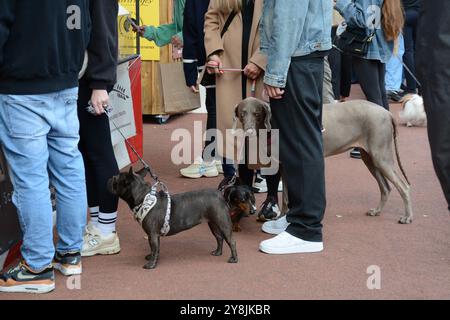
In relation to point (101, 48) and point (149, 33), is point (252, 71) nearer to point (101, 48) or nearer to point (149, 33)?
point (101, 48)

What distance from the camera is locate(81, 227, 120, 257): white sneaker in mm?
4996

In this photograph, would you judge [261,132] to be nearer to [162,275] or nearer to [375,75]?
[162,275]

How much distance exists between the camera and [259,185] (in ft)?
22.6

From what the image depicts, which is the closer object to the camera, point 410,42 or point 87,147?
point 87,147

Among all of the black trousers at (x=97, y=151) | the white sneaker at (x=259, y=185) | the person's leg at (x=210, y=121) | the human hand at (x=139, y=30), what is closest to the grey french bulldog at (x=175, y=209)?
the black trousers at (x=97, y=151)

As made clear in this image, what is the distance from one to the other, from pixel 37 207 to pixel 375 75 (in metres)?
4.30

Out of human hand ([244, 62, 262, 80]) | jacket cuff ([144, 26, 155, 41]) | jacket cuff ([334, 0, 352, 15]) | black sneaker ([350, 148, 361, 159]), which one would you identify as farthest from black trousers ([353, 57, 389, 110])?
human hand ([244, 62, 262, 80])

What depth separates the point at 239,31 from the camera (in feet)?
18.6

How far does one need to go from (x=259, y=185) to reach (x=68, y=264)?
2657 millimetres

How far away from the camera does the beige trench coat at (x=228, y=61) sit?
5.67 meters

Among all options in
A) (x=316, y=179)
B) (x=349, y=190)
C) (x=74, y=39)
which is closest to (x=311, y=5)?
(x=316, y=179)

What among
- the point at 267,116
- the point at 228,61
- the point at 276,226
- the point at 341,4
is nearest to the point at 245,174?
the point at 276,226

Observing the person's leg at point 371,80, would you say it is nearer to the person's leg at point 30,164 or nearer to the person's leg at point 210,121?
the person's leg at point 210,121

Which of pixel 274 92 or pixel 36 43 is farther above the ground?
pixel 36 43
